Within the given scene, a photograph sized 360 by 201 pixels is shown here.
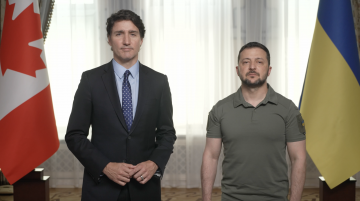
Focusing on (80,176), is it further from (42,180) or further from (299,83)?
(299,83)

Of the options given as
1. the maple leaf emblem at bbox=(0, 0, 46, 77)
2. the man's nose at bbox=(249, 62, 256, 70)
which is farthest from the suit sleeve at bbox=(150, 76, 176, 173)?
the maple leaf emblem at bbox=(0, 0, 46, 77)

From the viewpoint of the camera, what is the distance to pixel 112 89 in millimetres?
1605

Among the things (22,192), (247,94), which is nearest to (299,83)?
(247,94)

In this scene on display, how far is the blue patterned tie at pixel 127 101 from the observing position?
1.59m

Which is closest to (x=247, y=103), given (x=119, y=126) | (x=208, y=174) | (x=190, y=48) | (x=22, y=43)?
(x=208, y=174)

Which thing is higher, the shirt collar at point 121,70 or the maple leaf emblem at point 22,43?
the maple leaf emblem at point 22,43

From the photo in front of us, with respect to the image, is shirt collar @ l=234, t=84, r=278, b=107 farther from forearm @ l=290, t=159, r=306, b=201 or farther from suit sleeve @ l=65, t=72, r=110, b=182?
suit sleeve @ l=65, t=72, r=110, b=182

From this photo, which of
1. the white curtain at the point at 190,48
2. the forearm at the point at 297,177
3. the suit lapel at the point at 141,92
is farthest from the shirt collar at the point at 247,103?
the white curtain at the point at 190,48

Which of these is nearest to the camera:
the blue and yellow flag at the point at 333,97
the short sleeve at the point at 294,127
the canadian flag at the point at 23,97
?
the short sleeve at the point at 294,127

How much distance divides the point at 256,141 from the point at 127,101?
659 millimetres

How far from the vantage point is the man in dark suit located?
1.53 metres

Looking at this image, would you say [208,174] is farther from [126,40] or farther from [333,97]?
[333,97]

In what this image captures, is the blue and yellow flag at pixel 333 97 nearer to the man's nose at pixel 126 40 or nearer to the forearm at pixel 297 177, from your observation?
the forearm at pixel 297 177

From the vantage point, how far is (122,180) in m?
1.48
